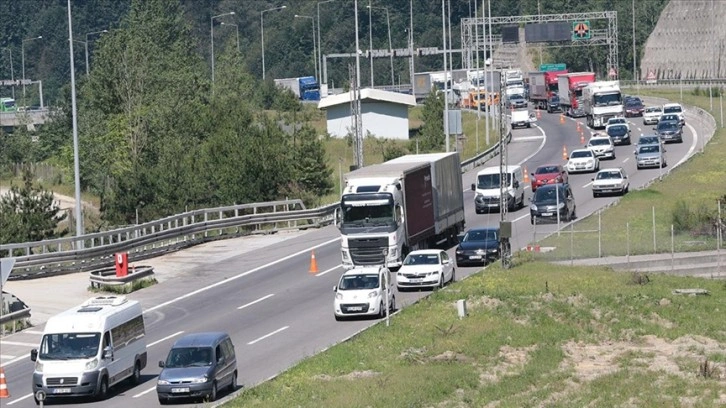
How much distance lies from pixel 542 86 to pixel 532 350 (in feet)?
321

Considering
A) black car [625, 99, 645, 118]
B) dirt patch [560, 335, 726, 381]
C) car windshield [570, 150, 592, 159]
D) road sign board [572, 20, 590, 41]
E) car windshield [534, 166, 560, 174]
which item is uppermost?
road sign board [572, 20, 590, 41]

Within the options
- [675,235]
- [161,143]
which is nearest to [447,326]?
[675,235]

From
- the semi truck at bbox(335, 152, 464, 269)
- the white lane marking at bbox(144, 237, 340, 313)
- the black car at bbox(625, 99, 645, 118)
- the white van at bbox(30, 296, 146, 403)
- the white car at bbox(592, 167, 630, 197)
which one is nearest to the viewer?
the white van at bbox(30, 296, 146, 403)

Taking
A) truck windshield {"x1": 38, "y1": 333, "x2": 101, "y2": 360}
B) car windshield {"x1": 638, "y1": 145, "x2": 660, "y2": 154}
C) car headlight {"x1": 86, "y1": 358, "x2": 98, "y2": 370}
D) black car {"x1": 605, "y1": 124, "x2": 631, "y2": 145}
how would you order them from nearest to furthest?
car headlight {"x1": 86, "y1": 358, "x2": 98, "y2": 370}, truck windshield {"x1": 38, "y1": 333, "x2": 101, "y2": 360}, car windshield {"x1": 638, "y1": 145, "x2": 660, "y2": 154}, black car {"x1": 605, "y1": 124, "x2": 631, "y2": 145}

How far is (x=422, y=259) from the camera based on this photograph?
5044 cm

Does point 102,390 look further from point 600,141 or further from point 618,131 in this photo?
point 618,131

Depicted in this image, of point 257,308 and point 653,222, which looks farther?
point 653,222

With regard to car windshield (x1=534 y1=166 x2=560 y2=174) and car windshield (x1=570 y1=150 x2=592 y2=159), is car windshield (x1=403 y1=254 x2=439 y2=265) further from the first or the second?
car windshield (x1=570 y1=150 x2=592 y2=159)

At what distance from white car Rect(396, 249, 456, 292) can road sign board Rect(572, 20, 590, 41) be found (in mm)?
111147

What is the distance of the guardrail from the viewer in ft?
182

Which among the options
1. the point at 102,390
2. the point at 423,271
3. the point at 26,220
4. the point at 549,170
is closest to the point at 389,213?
the point at 423,271

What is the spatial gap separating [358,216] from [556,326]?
32.0ft

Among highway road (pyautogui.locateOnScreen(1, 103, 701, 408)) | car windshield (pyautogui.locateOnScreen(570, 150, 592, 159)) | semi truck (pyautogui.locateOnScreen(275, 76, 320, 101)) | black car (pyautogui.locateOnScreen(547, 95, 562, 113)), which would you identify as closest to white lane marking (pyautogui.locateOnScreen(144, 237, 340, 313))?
highway road (pyautogui.locateOnScreen(1, 103, 701, 408))

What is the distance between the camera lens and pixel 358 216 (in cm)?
5169
